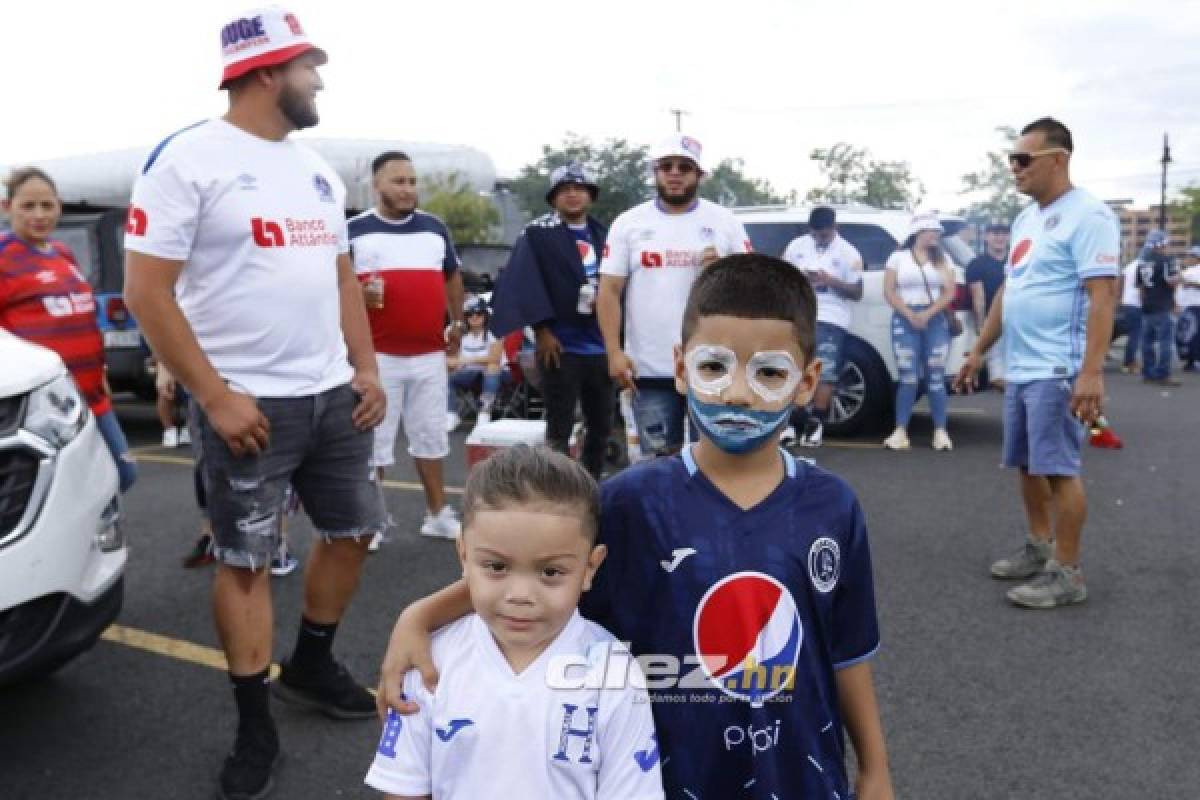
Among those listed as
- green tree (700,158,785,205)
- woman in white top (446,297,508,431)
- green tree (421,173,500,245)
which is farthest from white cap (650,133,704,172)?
green tree (700,158,785,205)

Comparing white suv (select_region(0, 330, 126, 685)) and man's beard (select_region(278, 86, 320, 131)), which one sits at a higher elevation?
man's beard (select_region(278, 86, 320, 131))

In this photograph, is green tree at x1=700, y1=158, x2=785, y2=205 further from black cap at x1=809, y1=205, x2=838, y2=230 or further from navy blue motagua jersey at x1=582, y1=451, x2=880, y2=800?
navy blue motagua jersey at x1=582, y1=451, x2=880, y2=800

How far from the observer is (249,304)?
280cm

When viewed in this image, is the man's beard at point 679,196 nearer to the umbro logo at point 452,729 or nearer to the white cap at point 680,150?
the white cap at point 680,150

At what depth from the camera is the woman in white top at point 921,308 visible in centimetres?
760

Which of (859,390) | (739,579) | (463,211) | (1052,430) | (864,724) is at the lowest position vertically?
(859,390)

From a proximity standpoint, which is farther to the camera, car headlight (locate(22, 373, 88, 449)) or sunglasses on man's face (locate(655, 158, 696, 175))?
sunglasses on man's face (locate(655, 158, 696, 175))

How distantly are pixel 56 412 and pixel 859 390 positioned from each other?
6.53m

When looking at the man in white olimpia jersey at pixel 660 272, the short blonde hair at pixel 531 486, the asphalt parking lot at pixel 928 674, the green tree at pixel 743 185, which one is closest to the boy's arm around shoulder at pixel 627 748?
the short blonde hair at pixel 531 486

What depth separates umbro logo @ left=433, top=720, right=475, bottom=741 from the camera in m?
1.49

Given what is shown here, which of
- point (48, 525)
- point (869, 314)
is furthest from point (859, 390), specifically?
point (48, 525)

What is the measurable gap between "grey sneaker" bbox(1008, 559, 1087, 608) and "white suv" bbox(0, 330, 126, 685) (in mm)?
Answer: 3498

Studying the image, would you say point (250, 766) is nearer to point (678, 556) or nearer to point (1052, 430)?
point (678, 556)

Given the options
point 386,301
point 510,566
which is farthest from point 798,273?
point 386,301
